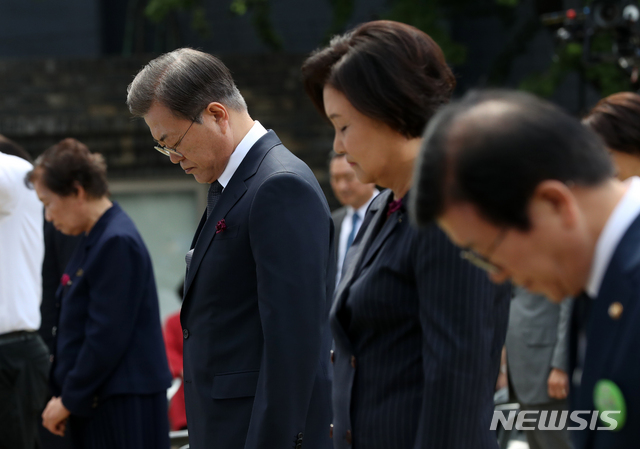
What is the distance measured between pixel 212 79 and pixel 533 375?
7.43ft

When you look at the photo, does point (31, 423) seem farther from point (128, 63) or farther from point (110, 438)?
point (128, 63)

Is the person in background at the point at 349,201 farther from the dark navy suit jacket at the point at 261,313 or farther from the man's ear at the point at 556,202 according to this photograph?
the man's ear at the point at 556,202

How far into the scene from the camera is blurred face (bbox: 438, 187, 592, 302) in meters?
1.06

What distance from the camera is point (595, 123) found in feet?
8.94

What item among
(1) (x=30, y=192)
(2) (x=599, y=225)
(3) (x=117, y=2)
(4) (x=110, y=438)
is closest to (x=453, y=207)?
(2) (x=599, y=225)

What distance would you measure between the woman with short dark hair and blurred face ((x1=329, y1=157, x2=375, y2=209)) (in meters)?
2.83

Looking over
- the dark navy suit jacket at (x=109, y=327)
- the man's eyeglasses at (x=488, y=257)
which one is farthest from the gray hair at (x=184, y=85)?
the man's eyeglasses at (x=488, y=257)

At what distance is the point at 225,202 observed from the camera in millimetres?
2160

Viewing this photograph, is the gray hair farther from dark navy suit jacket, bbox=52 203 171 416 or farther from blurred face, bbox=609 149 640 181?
blurred face, bbox=609 149 640 181

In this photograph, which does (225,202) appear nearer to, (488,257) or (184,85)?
(184,85)

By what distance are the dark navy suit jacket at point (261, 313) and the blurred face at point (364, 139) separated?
260 mm

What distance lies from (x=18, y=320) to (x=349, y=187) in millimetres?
2151

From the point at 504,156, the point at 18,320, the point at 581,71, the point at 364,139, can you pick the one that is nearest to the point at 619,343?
the point at 504,156

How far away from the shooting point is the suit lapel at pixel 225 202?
2.14 meters
